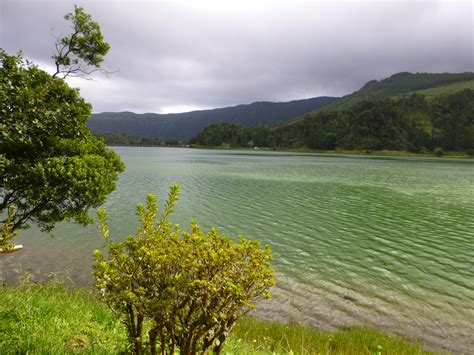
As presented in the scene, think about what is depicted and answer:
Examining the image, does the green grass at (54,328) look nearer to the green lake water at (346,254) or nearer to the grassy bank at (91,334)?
the grassy bank at (91,334)

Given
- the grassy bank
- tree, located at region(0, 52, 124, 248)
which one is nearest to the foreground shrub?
the grassy bank

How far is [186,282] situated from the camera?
355 centimetres

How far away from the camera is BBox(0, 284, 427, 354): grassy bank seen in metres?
5.42

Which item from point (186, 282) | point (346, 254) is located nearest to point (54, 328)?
point (186, 282)

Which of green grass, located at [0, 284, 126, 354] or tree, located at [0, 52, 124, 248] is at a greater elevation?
tree, located at [0, 52, 124, 248]

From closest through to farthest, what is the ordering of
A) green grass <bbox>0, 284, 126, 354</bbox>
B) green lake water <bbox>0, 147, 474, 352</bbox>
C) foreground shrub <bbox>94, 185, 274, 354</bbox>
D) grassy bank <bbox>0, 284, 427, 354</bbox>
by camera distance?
foreground shrub <bbox>94, 185, 274, 354</bbox>
green grass <bbox>0, 284, 126, 354</bbox>
grassy bank <bbox>0, 284, 427, 354</bbox>
green lake water <bbox>0, 147, 474, 352</bbox>

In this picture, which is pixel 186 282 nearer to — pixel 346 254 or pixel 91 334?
pixel 91 334

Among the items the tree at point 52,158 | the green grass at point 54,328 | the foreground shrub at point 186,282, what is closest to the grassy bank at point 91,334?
the green grass at point 54,328

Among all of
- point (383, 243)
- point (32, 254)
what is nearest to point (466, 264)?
point (383, 243)

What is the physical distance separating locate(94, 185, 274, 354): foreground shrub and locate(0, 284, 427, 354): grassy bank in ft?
6.99

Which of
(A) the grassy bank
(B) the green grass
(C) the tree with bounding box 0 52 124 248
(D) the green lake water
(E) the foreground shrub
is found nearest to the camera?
(E) the foreground shrub

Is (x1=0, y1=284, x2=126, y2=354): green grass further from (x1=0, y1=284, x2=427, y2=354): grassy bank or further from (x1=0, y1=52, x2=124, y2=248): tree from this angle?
(x1=0, y1=52, x2=124, y2=248): tree

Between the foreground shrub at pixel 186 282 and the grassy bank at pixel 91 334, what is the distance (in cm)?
213

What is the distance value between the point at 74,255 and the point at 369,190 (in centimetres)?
4175
